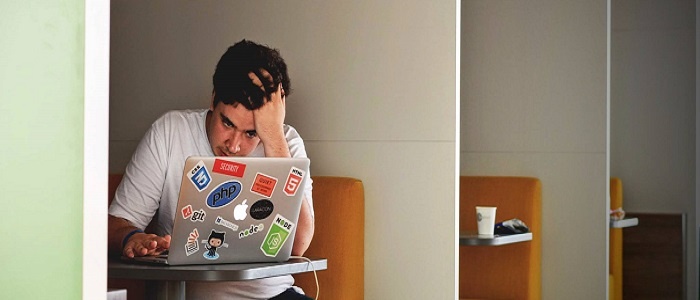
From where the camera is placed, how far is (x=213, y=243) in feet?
7.92

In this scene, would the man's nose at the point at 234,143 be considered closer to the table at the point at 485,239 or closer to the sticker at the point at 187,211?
the sticker at the point at 187,211

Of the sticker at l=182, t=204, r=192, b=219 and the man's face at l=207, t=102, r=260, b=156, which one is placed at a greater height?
the man's face at l=207, t=102, r=260, b=156

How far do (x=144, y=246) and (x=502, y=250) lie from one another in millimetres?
2345

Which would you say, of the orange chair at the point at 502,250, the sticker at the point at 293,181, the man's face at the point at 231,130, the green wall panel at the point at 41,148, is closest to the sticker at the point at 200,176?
the sticker at the point at 293,181

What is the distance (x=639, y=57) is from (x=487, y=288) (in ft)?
8.71

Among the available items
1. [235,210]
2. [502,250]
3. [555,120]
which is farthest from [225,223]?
[555,120]

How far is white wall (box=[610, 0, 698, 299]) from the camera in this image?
6.35 metres

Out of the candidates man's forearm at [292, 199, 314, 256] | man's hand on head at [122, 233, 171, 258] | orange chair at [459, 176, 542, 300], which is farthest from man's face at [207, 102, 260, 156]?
orange chair at [459, 176, 542, 300]

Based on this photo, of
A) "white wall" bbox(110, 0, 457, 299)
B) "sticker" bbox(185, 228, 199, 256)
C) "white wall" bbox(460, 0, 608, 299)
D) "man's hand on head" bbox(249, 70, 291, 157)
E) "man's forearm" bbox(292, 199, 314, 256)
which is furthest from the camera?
"white wall" bbox(460, 0, 608, 299)

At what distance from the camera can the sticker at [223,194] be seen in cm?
240

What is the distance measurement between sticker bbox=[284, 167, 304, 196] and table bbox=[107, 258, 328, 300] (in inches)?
7.3

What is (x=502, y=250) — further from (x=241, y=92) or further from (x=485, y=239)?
(x=241, y=92)

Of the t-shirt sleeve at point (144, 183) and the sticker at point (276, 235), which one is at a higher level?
the t-shirt sleeve at point (144, 183)

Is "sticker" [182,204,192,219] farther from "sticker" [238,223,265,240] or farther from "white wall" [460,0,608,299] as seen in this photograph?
"white wall" [460,0,608,299]
